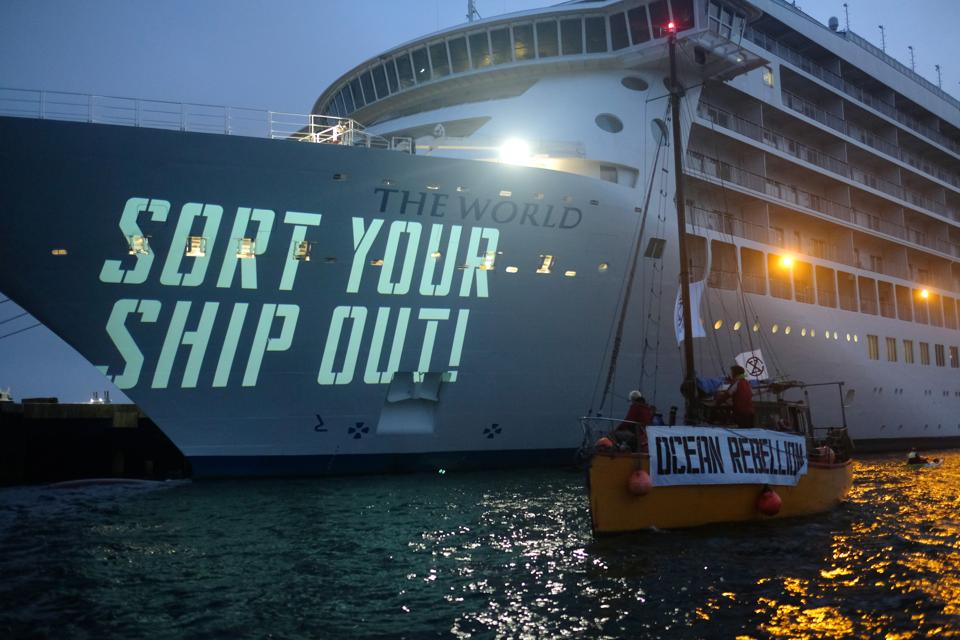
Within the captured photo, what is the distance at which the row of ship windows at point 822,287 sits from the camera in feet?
74.7

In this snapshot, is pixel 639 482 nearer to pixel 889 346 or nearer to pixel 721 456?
pixel 721 456

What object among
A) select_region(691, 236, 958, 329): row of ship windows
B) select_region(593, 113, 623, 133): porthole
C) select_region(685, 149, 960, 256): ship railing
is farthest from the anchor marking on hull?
select_region(685, 149, 960, 256): ship railing

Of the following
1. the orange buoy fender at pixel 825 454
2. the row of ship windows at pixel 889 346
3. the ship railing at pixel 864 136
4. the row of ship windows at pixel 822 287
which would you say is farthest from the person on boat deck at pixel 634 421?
the ship railing at pixel 864 136

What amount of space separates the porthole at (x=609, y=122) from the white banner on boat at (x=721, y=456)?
35.0 feet

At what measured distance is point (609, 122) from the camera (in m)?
20.5

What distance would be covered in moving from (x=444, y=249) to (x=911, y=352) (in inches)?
902

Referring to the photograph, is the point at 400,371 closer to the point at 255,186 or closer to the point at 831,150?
the point at 255,186

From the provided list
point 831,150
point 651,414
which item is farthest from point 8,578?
point 831,150

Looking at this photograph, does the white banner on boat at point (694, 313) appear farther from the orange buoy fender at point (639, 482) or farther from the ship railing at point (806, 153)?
the ship railing at point (806, 153)

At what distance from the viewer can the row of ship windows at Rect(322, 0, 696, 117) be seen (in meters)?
20.8

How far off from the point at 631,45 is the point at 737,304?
→ 306 inches

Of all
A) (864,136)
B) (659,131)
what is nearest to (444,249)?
(659,131)

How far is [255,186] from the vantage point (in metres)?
15.5

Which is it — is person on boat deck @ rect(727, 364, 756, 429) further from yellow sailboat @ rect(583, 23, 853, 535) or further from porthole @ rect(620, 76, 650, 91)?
porthole @ rect(620, 76, 650, 91)
